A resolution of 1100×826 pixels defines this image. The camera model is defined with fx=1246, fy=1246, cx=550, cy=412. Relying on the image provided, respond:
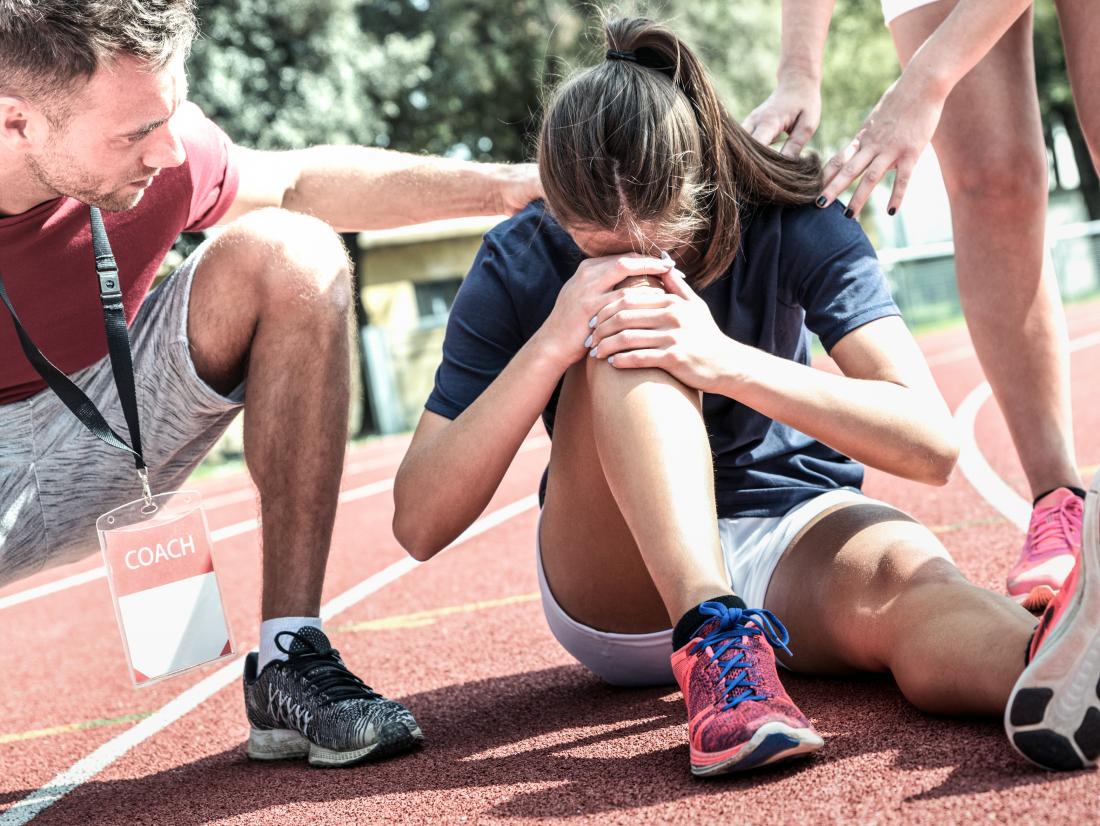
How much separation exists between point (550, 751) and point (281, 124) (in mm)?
15636

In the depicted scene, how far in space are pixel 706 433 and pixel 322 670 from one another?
0.96 m

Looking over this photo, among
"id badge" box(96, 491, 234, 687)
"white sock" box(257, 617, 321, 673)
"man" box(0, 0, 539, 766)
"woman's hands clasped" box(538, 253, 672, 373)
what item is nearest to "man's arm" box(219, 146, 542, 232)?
"man" box(0, 0, 539, 766)

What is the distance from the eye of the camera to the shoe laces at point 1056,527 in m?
2.89

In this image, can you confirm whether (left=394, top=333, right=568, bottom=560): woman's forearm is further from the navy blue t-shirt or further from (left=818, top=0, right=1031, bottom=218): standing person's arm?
(left=818, top=0, right=1031, bottom=218): standing person's arm

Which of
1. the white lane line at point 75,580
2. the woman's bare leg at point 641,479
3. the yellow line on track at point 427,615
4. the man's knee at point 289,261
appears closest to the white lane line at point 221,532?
the white lane line at point 75,580

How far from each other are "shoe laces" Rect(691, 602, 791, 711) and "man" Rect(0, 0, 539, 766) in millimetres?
810

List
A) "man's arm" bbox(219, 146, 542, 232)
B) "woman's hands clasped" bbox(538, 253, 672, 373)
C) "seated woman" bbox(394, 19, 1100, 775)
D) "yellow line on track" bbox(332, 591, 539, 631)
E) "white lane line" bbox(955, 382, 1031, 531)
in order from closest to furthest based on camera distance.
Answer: "seated woman" bbox(394, 19, 1100, 775)
"woman's hands clasped" bbox(538, 253, 672, 373)
"man's arm" bbox(219, 146, 542, 232)
"yellow line on track" bbox(332, 591, 539, 631)
"white lane line" bbox(955, 382, 1031, 531)

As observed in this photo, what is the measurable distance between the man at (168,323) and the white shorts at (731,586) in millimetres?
413

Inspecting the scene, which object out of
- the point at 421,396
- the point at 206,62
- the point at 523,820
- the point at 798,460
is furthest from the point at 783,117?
the point at 421,396

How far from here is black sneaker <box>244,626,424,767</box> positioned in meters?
2.51

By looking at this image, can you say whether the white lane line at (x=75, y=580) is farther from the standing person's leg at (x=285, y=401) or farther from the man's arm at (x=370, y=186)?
the standing person's leg at (x=285, y=401)

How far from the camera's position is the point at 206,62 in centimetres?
1641

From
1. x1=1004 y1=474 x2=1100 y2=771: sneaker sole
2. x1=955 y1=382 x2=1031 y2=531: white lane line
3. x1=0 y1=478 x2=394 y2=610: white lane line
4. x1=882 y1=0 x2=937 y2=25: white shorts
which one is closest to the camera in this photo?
x1=1004 y1=474 x2=1100 y2=771: sneaker sole

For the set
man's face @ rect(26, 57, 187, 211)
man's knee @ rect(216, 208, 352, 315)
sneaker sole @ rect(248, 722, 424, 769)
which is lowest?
sneaker sole @ rect(248, 722, 424, 769)
